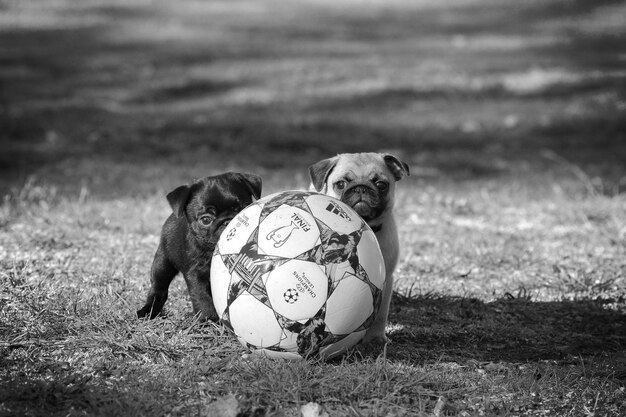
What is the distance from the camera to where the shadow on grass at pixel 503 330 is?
5.68m

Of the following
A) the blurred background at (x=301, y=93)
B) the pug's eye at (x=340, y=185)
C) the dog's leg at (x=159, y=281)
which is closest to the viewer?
the dog's leg at (x=159, y=281)

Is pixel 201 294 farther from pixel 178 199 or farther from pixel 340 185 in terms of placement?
pixel 340 185

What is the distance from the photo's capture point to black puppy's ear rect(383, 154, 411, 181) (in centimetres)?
611

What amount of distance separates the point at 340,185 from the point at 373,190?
0.32m

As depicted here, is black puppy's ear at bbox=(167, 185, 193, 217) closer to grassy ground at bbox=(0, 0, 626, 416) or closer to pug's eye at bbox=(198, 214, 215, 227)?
pug's eye at bbox=(198, 214, 215, 227)

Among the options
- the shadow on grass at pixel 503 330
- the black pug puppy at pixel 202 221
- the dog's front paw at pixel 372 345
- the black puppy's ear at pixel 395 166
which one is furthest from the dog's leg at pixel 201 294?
the black puppy's ear at pixel 395 166

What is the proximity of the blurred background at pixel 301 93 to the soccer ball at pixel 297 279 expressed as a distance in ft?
19.0

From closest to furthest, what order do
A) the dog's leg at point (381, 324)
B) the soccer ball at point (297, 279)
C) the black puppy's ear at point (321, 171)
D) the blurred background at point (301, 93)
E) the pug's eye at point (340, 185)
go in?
the soccer ball at point (297, 279)
the dog's leg at point (381, 324)
the pug's eye at point (340, 185)
the black puppy's ear at point (321, 171)
the blurred background at point (301, 93)

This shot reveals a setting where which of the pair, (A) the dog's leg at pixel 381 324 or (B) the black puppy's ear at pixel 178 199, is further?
(A) the dog's leg at pixel 381 324

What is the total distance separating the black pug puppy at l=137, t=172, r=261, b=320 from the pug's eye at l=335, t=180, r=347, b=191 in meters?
0.57

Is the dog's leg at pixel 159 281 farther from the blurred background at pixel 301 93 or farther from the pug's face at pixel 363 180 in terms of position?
the blurred background at pixel 301 93

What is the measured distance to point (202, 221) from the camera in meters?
5.52

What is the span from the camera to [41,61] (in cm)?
2158

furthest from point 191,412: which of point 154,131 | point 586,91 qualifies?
point 586,91
